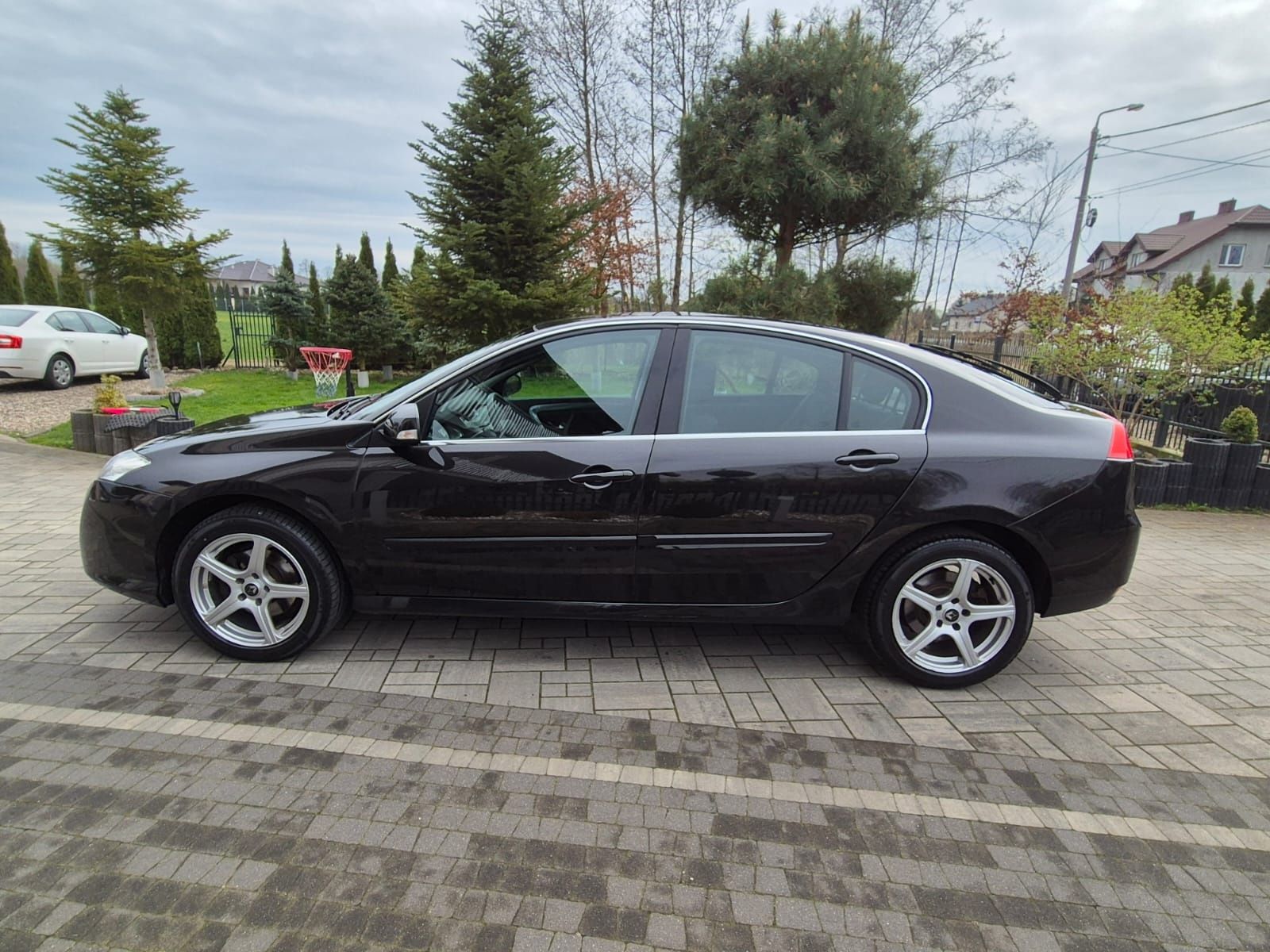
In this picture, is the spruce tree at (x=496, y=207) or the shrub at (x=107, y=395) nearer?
the shrub at (x=107, y=395)

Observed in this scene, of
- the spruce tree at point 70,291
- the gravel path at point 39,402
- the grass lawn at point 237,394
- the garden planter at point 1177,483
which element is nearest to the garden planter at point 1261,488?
the garden planter at point 1177,483

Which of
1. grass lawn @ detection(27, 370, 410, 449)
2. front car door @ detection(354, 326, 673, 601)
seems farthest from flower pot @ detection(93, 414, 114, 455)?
front car door @ detection(354, 326, 673, 601)

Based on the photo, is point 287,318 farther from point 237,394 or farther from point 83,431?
point 83,431

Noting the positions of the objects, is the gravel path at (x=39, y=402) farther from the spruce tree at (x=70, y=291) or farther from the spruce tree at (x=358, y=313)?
the spruce tree at (x=70, y=291)

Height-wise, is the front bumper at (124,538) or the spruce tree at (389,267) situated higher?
the spruce tree at (389,267)

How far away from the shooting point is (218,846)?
6.70ft

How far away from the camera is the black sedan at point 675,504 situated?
2896 millimetres

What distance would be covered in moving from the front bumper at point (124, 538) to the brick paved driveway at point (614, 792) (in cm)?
37

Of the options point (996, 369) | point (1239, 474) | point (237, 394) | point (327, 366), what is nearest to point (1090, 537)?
point (996, 369)

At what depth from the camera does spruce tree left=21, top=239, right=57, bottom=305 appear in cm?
1691

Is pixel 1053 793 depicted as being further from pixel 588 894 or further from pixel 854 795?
pixel 588 894

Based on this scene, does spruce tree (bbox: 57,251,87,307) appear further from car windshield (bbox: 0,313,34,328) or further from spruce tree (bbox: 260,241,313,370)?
car windshield (bbox: 0,313,34,328)

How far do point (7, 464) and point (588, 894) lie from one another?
8239mm

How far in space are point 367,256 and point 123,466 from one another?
1552cm
